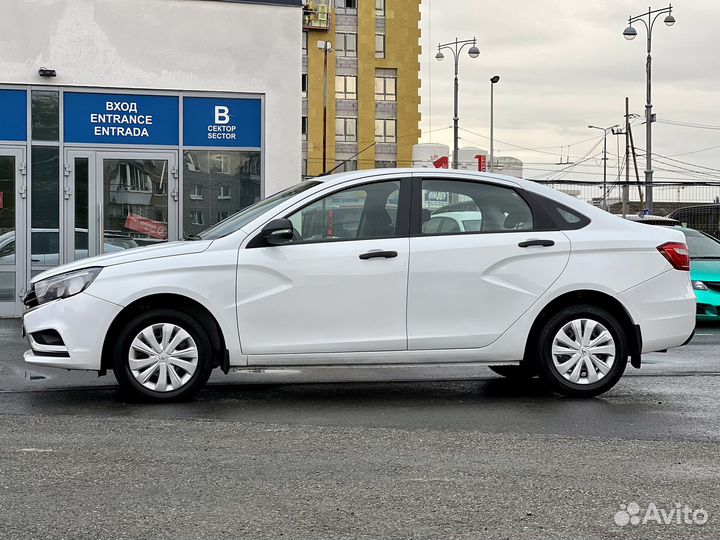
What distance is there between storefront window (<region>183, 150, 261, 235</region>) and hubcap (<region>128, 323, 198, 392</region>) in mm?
8830

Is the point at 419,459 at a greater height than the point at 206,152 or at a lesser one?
lesser

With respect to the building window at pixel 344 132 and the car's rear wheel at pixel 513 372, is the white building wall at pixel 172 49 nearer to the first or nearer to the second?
the car's rear wheel at pixel 513 372

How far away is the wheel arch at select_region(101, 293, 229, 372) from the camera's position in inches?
305

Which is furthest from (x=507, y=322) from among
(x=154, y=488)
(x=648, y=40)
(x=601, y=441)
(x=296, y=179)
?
(x=648, y=40)

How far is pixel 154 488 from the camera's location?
5258mm

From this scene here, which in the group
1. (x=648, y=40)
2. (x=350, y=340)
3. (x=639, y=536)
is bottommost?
(x=639, y=536)

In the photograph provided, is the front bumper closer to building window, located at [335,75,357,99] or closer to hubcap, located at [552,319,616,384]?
hubcap, located at [552,319,616,384]

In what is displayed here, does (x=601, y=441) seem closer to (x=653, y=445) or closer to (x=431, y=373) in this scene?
(x=653, y=445)

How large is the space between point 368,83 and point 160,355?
73.2 metres

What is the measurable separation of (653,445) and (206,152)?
36.4ft

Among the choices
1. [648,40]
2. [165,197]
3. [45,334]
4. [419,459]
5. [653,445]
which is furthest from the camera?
[648,40]

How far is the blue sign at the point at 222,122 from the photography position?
1644cm

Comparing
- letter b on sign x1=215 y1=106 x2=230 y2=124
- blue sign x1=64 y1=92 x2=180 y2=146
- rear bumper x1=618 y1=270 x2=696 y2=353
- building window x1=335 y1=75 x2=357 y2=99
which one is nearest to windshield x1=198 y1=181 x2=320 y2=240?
rear bumper x1=618 y1=270 x2=696 y2=353

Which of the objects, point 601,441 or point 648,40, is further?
point 648,40
